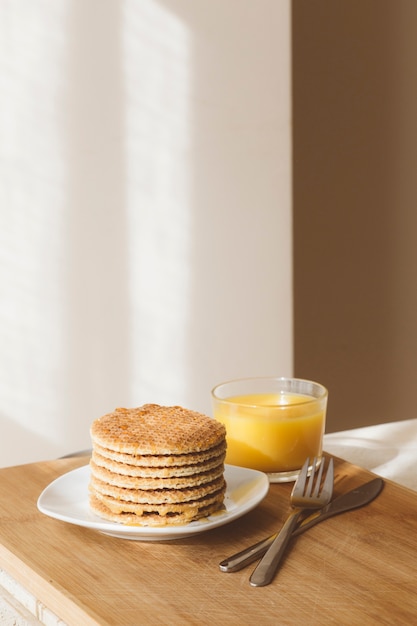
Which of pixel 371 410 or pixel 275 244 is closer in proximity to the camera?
pixel 275 244

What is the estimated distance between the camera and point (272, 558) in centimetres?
73

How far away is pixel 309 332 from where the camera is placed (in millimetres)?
3021

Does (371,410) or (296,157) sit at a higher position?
(296,157)

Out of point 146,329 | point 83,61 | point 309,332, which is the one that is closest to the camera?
point 83,61

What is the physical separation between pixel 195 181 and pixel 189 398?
72 centimetres

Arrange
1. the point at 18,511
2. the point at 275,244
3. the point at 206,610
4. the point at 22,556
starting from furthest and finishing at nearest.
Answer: the point at 275,244 → the point at 18,511 → the point at 22,556 → the point at 206,610

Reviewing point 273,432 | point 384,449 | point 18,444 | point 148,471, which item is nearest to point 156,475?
point 148,471

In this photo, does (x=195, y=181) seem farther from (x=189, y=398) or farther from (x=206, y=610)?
(x=206, y=610)

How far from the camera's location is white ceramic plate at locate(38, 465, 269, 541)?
765 millimetres

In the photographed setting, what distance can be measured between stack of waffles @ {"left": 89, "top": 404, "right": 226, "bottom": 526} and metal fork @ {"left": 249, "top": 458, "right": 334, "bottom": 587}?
8 centimetres

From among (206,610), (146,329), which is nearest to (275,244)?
(146,329)

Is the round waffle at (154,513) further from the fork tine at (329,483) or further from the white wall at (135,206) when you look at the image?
the white wall at (135,206)

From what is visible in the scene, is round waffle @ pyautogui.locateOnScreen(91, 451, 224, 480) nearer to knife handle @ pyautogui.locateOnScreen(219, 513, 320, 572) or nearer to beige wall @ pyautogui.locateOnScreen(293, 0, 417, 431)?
knife handle @ pyautogui.locateOnScreen(219, 513, 320, 572)

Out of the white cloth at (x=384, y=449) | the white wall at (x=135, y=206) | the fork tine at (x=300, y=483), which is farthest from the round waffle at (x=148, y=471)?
the white wall at (x=135, y=206)
